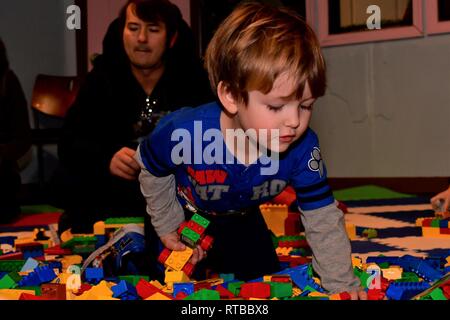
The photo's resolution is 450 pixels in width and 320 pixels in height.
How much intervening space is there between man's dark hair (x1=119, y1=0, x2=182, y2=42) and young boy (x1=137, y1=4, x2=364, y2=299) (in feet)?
1.92

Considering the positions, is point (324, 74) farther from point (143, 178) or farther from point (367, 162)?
point (367, 162)

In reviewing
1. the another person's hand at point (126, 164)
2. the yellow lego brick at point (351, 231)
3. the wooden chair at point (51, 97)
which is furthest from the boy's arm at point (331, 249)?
the wooden chair at point (51, 97)

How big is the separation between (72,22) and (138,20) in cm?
159

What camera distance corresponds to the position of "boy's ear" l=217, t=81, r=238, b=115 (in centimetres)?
111

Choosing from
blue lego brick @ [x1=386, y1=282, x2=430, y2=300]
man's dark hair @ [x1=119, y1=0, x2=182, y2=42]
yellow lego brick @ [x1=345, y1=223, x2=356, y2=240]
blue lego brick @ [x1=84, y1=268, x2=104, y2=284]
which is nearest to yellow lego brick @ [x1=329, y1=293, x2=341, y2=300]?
blue lego brick @ [x1=386, y1=282, x2=430, y2=300]

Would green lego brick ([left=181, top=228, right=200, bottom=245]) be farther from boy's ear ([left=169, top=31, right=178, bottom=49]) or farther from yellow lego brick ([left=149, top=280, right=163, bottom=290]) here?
boy's ear ([left=169, top=31, right=178, bottom=49])

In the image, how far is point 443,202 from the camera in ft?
6.56

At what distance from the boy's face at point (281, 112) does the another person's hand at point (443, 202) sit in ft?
3.25

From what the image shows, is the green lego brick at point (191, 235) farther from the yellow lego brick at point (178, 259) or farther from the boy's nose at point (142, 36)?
the boy's nose at point (142, 36)

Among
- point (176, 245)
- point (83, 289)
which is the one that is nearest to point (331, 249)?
point (176, 245)

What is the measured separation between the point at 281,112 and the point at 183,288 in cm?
32

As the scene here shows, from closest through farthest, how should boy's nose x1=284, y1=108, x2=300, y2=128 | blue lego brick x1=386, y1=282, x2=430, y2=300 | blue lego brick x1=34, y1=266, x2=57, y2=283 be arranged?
1. boy's nose x1=284, y1=108, x2=300, y2=128
2. blue lego brick x1=386, y1=282, x2=430, y2=300
3. blue lego brick x1=34, y1=266, x2=57, y2=283

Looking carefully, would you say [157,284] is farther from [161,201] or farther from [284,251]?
[284,251]

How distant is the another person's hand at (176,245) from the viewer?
1.23 m
